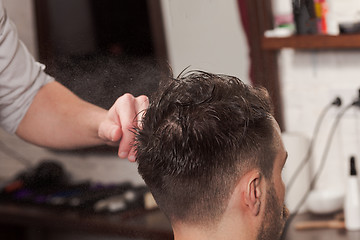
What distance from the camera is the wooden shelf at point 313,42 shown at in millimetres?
2166

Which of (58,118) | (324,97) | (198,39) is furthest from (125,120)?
(324,97)

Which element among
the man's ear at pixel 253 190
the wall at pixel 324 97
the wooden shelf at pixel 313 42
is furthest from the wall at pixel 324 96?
the man's ear at pixel 253 190

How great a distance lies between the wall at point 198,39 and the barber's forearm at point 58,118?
229 millimetres

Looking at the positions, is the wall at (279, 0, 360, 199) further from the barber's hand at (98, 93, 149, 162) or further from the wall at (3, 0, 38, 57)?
the barber's hand at (98, 93, 149, 162)

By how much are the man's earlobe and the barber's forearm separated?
17.4 inches

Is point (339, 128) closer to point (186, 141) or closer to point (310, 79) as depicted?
point (310, 79)

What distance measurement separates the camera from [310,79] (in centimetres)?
242

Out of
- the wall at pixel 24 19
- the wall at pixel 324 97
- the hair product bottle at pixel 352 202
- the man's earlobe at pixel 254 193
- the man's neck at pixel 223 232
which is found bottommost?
the hair product bottle at pixel 352 202

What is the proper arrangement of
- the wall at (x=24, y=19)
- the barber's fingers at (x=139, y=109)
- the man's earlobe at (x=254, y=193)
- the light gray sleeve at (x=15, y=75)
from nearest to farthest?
the man's earlobe at (x=254, y=193) → the barber's fingers at (x=139, y=109) → the light gray sleeve at (x=15, y=75) → the wall at (x=24, y=19)

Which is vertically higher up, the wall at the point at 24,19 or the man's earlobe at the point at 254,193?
the wall at the point at 24,19

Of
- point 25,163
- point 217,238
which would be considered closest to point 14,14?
point 25,163

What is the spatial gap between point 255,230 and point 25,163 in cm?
76

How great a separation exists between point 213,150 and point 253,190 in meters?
0.09

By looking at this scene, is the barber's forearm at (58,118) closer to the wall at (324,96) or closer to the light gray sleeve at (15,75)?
the light gray sleeve at (15,75)
